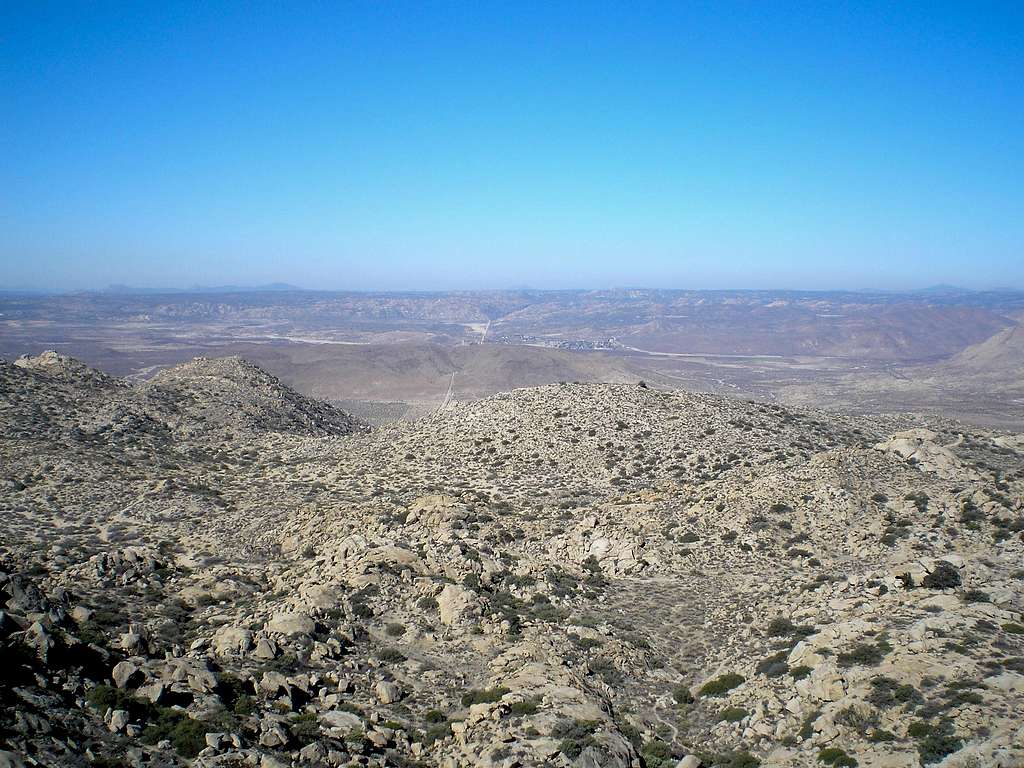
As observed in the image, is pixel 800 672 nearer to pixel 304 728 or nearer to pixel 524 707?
pixel 524 707

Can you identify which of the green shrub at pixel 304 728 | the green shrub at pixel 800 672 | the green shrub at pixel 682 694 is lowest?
the green shrub at pixel 682 694

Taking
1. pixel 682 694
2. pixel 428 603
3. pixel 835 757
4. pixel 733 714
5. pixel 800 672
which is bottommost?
pixel 682 694

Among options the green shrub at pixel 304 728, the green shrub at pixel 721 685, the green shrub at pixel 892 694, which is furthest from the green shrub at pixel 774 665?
the green shrub at pixel 304 728

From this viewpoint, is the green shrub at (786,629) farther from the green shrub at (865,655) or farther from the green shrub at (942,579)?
the green shrub at (942,579)

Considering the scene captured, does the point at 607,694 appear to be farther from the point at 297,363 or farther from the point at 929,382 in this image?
the point at 929,382


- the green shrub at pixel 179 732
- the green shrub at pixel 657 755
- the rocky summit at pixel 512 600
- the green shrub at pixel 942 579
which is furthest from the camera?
the green shrub at pixel 942 579

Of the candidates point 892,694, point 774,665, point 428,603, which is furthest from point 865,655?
point 428,603

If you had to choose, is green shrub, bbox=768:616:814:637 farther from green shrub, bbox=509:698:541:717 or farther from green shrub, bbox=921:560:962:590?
green shrub, bbox=509:698:541:717
